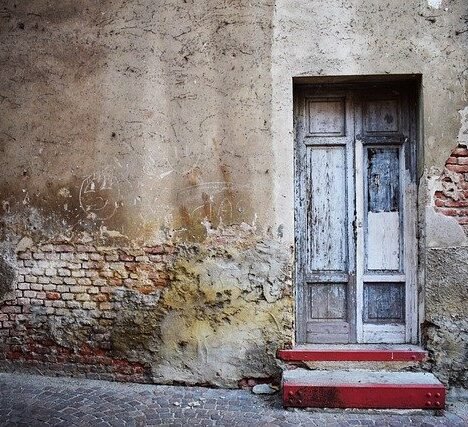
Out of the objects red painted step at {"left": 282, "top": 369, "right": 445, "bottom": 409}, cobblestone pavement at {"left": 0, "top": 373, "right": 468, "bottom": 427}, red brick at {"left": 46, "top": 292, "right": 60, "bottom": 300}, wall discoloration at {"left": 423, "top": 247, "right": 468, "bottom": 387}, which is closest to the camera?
cobblestone pavement at {"left": 0, "top": 373, "right": 468, "bottom": 427}

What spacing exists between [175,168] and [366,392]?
2534mm

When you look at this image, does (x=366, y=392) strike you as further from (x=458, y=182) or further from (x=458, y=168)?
(x=458, y=168)

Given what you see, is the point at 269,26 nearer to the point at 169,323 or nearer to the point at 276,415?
the point at 169,323

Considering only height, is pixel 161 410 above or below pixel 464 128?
below

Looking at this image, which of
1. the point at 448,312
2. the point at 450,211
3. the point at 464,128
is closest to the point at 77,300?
the point at 448,312

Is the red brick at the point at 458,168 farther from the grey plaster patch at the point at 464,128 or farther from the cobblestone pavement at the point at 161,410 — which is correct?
the cobblestone pavement at the point at 161,410

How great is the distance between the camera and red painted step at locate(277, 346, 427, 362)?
4043 mm

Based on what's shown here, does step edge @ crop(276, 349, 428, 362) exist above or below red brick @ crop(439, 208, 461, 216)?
below

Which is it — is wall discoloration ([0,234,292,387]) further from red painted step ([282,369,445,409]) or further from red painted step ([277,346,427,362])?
red painted step ([282,369,445,409])

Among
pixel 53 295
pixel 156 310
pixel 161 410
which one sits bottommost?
pixel 161 410

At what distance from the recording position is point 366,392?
3730 mm

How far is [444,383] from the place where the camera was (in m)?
3.98

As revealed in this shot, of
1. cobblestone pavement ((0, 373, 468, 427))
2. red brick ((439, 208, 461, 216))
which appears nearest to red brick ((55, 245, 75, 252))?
cobblestone pavement ((0, 373, 468, 427))

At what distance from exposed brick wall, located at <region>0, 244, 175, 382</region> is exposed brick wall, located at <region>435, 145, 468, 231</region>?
254 cm
